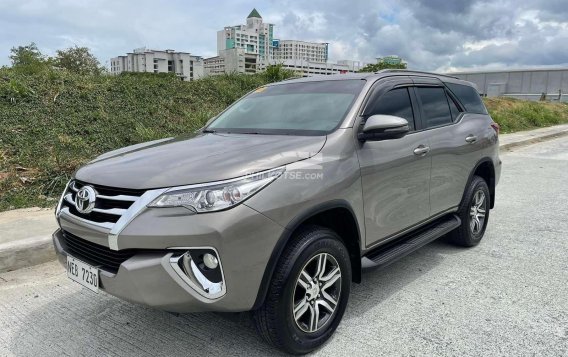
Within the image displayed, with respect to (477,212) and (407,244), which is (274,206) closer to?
(407,244)

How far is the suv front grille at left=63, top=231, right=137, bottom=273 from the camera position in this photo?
2.46 meters

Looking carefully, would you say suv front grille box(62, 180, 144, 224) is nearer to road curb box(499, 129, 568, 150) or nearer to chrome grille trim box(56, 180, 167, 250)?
chrome grille trim box(56, 180, 167, 250)

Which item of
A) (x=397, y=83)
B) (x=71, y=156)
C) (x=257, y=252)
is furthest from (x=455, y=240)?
(x=71, y=156)

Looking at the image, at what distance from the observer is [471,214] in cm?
470

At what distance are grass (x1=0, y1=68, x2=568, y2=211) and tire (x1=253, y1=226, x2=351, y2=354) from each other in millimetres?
4470

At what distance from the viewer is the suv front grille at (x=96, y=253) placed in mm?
2455

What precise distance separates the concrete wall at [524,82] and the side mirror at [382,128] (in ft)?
165

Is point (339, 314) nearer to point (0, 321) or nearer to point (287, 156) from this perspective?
point (287, 156)

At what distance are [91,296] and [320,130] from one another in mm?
2349

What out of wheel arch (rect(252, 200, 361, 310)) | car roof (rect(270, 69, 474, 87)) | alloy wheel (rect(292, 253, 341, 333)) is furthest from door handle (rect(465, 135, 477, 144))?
alloy wheel (rect(292, 253, 341, 333))

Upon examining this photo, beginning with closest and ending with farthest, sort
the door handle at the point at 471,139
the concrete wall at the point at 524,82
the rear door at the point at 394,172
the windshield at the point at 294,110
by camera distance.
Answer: the rear door at the point at 394,172 < the windshield at the point at 294,110 < the door handle at the point at 471,139 < the concrete wall at the point at 524,82

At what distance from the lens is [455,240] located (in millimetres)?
4707

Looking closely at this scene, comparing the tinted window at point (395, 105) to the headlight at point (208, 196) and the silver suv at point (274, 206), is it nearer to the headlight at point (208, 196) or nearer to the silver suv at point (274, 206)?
the silver suv at point (274, 206)

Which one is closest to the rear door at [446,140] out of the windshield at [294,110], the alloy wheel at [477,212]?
the alloy wheel at [477,212]
